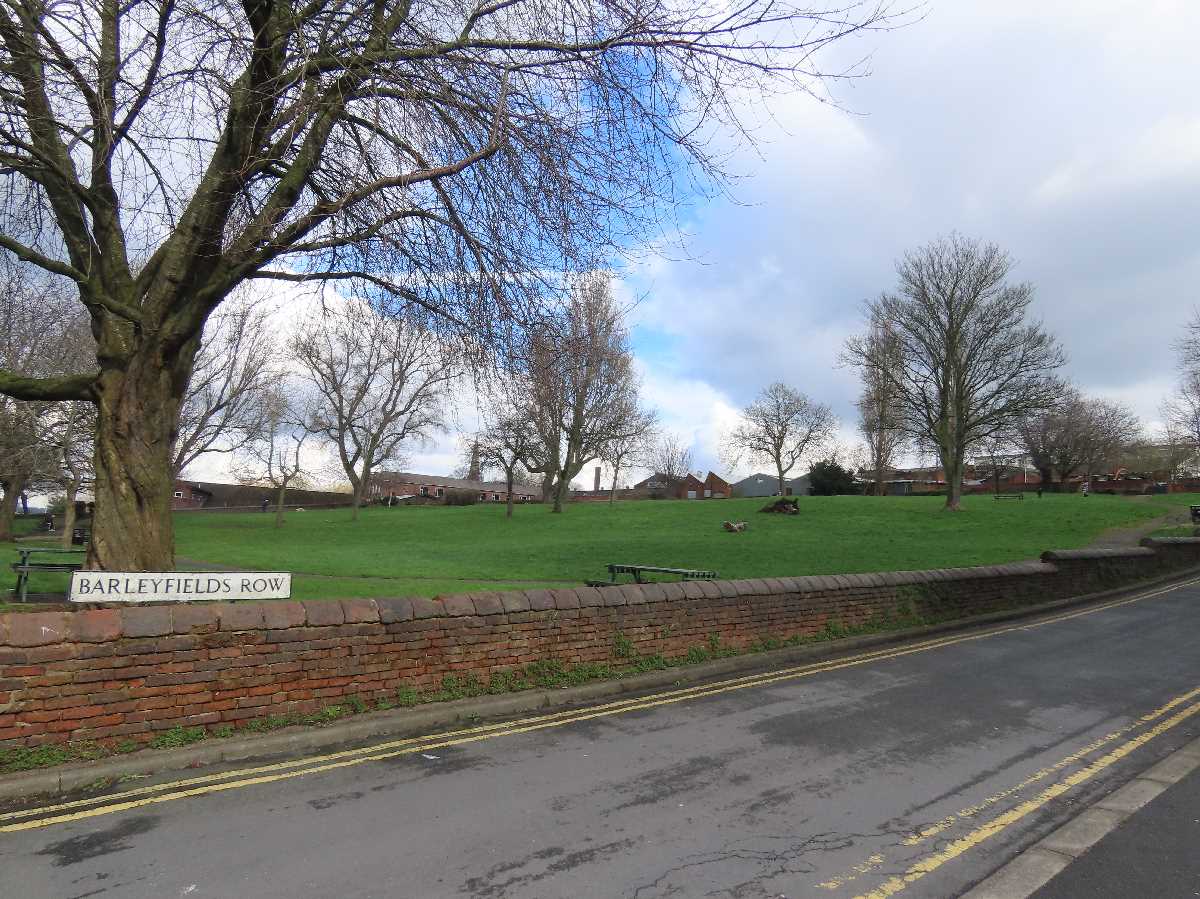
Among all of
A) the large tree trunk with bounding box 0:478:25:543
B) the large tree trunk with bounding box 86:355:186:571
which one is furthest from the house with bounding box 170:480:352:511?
the large tree trunk with bounding box 86:355:186:571

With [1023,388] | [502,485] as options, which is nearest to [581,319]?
[1023,388]

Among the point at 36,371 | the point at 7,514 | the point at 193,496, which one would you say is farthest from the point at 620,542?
the point at 193,496

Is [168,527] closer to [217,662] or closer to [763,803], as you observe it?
[217,662]

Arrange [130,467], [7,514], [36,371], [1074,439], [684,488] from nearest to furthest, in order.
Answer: [130,467]
[36,371]
[7,514]
[1074,439]
[684,488]

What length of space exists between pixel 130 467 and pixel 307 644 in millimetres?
3570

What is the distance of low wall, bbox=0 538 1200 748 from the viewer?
510cm

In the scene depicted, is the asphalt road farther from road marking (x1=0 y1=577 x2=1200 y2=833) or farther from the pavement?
the pavement

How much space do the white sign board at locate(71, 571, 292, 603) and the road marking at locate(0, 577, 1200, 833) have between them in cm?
162

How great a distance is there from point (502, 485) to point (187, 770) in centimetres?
9989

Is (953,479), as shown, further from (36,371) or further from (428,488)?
(428,488)

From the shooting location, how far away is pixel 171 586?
613 centimetres

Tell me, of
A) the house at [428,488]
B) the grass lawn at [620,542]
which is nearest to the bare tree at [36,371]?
the grass lawn at [620,542]

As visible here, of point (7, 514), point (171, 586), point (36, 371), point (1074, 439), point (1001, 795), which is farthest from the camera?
point (1074, 439)

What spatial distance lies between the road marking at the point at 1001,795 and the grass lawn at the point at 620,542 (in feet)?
36.0
